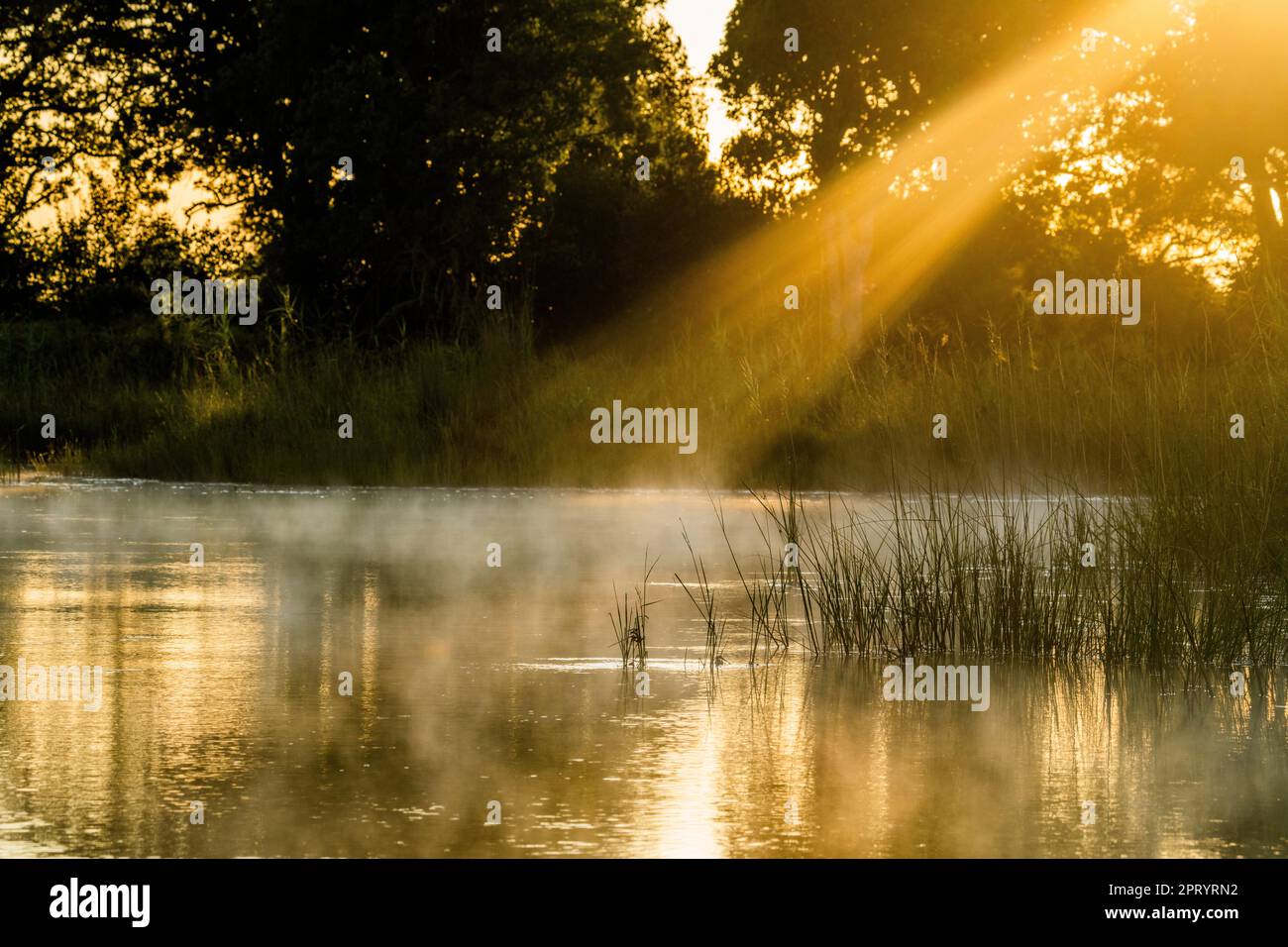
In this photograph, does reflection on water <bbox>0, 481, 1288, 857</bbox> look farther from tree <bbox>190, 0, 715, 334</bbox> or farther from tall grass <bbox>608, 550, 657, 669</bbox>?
tree <bbox>190, 0, 715, 334</bbox>

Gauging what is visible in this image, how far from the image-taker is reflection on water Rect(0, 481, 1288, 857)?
450cm

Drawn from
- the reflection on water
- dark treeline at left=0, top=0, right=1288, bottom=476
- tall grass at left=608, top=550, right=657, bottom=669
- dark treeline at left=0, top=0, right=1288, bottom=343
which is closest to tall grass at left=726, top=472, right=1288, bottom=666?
the reflection on water

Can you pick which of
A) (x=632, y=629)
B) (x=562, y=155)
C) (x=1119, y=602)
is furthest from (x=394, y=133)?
(x=1119, y=602)

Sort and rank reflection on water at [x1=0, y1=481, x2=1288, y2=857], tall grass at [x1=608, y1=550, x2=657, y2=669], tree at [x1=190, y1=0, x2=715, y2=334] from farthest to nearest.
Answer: tree at [x1=190, y1=0, x2=715, y2=334], tall grass at [x1=608, y1=550, x2=657, y2=669], reflection on water at [x1=0, y1=481, x2=1288, y2=857]

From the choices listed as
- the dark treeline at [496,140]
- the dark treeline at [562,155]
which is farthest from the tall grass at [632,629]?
the dark treeline at [496,140]

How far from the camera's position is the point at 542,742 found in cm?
557

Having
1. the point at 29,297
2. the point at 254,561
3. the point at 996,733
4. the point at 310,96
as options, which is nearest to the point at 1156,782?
the point at 996,733

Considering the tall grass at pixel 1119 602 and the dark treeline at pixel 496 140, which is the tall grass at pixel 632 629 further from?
the dark treeline at pixel 496 140

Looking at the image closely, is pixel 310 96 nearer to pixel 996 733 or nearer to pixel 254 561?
pixel 254 561

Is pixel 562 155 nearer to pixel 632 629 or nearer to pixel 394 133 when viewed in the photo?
pixel 394 133

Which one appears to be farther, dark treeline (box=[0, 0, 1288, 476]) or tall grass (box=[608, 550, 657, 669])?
dark treeline (box=[0, 0, 1288, 476])
